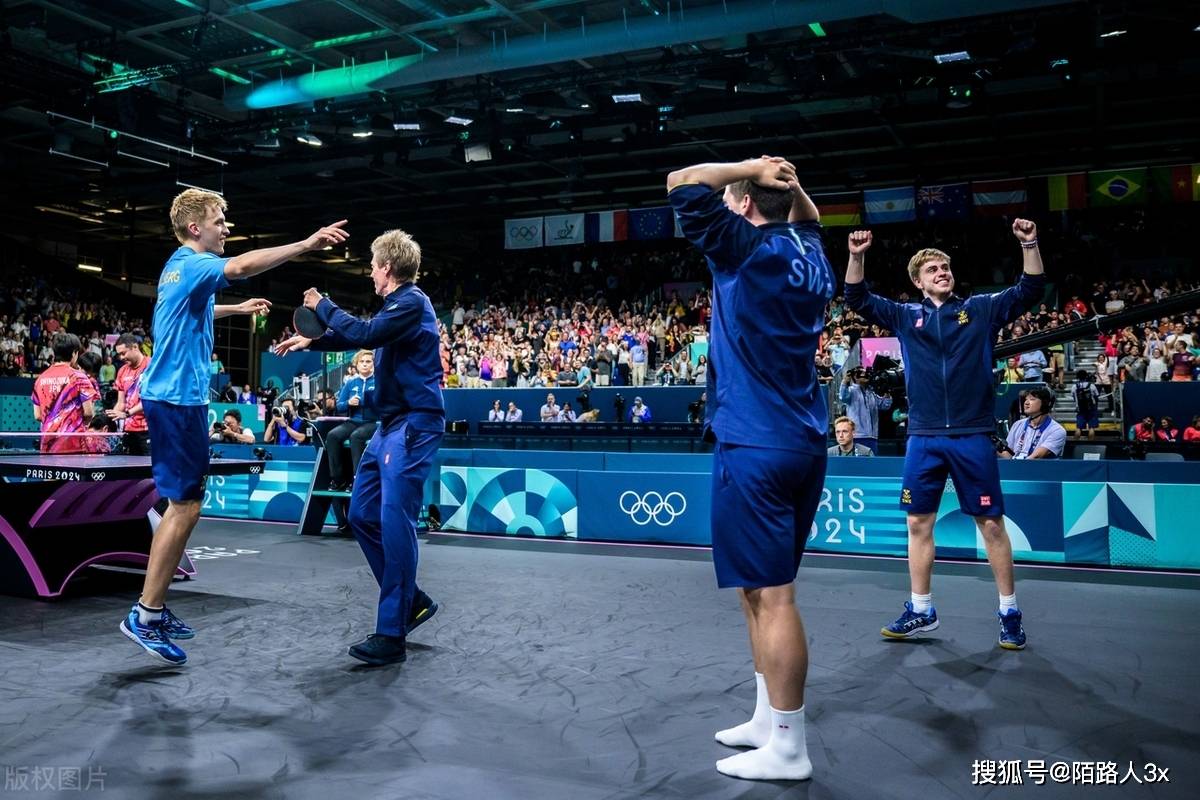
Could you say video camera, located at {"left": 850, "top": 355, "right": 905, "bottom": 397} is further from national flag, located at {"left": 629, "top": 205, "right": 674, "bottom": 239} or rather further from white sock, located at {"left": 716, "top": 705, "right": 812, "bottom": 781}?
national flag, located at {"left": 629, "top": 205, "right": 674, "bottom": 239}

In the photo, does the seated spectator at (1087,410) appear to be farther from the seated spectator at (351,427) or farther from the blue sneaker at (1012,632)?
the seated spectator at (351,427)

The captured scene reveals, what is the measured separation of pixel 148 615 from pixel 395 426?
1.39m

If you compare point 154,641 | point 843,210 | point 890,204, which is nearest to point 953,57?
point 890,204

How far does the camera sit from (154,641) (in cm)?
381

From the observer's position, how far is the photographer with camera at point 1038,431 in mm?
7598

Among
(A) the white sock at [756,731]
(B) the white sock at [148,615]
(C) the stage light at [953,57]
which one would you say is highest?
(C) the stage light at [953,57]

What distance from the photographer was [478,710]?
324 cm

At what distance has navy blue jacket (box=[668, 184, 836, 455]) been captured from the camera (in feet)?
8.52

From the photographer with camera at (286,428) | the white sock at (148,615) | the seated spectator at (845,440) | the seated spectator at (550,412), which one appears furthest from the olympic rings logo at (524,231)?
the white sock at (148,615)

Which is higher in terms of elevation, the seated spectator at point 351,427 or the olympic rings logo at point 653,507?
the seated spectator at point 351,427

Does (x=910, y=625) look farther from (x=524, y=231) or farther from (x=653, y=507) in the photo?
(x=524, y=231)

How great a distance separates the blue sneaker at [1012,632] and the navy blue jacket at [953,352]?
0.95 m

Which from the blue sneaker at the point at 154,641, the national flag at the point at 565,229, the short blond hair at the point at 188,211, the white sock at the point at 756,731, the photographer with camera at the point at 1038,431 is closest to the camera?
the white sock at the point at 756,731

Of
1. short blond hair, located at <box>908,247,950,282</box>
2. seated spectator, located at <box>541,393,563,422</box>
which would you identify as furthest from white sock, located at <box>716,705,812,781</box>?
seated spectator, located at <box>541,393,563,422</box>
